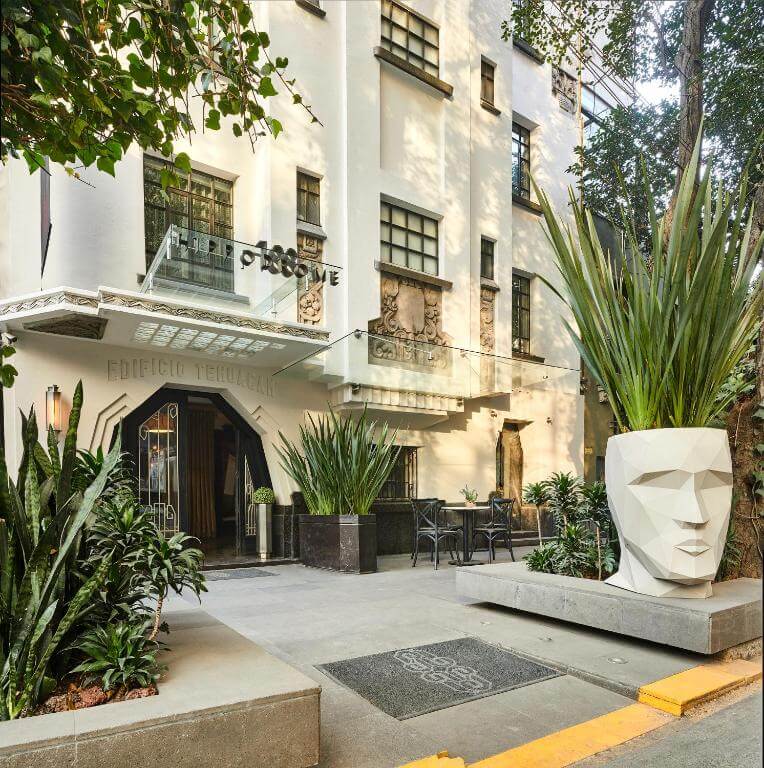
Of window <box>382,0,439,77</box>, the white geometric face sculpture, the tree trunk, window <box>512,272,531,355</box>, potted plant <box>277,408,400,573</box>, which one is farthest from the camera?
window <box>512,272,531,355</box>

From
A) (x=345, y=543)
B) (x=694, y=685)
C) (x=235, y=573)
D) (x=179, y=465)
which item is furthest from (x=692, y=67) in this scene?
(x=235, y=573)

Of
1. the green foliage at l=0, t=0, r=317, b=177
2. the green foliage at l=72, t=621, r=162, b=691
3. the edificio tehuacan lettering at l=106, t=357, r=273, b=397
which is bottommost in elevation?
the green foliage at l=72, t=621, r=162, b=691

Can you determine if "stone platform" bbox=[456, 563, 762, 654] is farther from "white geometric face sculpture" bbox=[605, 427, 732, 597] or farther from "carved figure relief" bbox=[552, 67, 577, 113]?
"carved figure relief" bbox=[552, 67, 577, 113]

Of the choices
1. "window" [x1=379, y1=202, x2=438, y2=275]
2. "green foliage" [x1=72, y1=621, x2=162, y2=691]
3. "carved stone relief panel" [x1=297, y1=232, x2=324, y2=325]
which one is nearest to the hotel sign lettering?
"carved stone relief panel" [x1=297, y1=232, x2=324, y2=325]

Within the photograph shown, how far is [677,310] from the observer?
16.4ft

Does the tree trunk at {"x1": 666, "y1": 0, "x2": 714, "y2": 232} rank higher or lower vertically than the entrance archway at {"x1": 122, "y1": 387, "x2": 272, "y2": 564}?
higher

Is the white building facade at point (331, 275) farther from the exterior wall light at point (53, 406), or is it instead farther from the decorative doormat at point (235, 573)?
the decorative doormat at point (235, 573)

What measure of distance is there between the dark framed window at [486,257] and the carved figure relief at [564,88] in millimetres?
5672

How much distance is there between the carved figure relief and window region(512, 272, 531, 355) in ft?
17.8

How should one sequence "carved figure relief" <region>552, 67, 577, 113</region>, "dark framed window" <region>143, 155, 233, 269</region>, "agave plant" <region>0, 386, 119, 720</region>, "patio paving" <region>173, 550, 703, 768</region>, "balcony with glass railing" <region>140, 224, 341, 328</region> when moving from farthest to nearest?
"carved figure relief" <region>552, 67, 577, 113</region> < "dark framed window" <region>143, 155, 233, 269</region> < "balcony with glass railing" <region>140, 224, 341, 328</region> < "patio paving" <region>173, 550, 703, 768</region> < "agave plant" <region>0, 386, 119, 720</region>

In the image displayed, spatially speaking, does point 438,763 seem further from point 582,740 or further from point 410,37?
point 410,37

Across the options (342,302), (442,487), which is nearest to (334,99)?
(342,302)

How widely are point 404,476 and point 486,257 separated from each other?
5.44 meters

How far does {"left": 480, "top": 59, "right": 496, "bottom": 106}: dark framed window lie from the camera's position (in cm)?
1474
